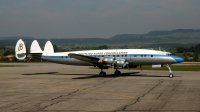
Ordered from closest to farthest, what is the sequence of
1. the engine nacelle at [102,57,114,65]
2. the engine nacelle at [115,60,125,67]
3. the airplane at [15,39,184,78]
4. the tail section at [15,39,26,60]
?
the engine nacelle at [115,60,125,67] → the airplane at [15,39,184,78] → the engine nacelle at [102,57,114,65] → the tail section at [15,39,26,60]

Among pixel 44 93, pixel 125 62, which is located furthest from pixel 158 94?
pixel 125 62

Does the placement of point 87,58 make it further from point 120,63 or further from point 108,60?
point 120,63

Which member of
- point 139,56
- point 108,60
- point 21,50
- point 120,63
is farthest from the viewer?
point 21,50

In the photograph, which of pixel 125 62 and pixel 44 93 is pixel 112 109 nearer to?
pixel 44 93

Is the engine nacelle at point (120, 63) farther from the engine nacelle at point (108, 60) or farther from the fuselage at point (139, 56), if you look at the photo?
the fuselage at point (139, 56)

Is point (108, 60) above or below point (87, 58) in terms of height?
below

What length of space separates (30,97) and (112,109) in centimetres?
713

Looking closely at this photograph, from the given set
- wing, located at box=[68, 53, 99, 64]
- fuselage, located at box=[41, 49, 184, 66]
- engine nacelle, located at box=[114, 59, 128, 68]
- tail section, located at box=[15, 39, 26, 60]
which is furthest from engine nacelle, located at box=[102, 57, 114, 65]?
tail section, located at box=[15, 39, 26, 60]

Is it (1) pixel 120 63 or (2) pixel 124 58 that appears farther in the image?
(2) pixel 124 58

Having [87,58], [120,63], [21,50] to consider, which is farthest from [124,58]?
[21,50]

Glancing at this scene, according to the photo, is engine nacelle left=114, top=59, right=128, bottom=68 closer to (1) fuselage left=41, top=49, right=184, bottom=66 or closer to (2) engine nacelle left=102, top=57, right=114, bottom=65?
(2) engine nacelle left=102, top=57, right=114, bottom=65

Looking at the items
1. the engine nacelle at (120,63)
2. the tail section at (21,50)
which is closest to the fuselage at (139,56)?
the engine nacelle at (120,63)

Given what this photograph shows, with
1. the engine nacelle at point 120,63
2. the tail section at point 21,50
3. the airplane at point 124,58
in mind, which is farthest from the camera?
the tail section at point 21,50

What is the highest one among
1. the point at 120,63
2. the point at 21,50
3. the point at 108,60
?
the point at 21,50
